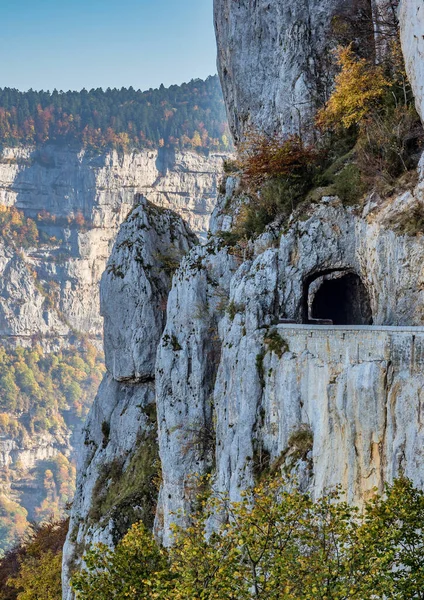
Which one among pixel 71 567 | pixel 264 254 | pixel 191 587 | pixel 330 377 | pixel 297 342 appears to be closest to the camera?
pixel 191 587

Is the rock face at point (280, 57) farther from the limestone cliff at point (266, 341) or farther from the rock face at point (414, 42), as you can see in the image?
the rock face at point (414, 42)

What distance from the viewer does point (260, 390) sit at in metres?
27.2

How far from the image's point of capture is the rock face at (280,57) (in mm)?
38562

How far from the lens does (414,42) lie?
80.6 feet

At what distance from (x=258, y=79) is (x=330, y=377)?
80.9 ft

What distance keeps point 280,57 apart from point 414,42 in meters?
16.9

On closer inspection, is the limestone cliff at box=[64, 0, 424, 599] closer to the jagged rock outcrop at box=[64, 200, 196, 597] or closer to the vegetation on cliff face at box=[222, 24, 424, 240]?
the jagged rock outcrop at box=[64, 200, 196, 597]

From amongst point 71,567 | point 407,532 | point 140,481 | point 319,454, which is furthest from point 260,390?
point 71,567

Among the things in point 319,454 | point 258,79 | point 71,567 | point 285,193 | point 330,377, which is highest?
point 258,79

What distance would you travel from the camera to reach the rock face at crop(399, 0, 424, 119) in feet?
77.9

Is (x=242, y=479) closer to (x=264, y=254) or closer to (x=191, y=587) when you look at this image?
(x=264, y=254)

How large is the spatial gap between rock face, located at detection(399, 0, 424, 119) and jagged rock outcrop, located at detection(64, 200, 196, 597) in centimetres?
2269

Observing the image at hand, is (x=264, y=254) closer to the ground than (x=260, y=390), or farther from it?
farther from it

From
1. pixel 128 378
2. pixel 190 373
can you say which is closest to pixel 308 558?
pixel 190 373
